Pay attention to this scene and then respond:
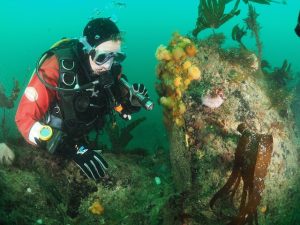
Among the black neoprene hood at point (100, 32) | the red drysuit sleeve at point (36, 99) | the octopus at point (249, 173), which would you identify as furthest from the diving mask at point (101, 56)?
the octopus at point (249, 173)

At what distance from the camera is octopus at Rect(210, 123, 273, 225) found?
3.27 meters

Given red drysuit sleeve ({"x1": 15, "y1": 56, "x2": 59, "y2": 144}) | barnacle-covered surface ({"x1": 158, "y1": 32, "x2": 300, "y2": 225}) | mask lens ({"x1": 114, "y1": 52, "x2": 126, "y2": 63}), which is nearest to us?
barnacle-covered surface ({"x1": 158, "y1": 32, "x2": 300, "y2": 225})

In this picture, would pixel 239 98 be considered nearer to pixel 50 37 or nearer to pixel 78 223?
pixel 78 223

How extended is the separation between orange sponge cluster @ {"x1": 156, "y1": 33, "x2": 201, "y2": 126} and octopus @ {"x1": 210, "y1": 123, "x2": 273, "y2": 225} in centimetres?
85

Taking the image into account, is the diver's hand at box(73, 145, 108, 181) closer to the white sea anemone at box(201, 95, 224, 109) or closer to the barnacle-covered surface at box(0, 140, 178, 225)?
the barnacle-covered surface at box(0, 140, 178, 225)

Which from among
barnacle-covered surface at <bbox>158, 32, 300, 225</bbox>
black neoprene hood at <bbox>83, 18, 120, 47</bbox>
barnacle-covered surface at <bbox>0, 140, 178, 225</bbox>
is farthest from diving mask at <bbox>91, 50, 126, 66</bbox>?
barnacle-covered surface at <bbox>0, 140, 178, 225</bbox>

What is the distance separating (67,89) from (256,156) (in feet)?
8.05

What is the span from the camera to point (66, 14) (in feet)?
292

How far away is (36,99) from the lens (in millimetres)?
3871

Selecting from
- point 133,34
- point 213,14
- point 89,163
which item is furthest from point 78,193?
point 133,34

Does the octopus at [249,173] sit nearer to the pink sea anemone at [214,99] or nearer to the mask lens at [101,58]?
the pink sea anemone at [214,99]

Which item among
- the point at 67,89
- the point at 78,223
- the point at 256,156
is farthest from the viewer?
the point at 67,89

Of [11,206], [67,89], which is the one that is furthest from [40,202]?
[67,89]

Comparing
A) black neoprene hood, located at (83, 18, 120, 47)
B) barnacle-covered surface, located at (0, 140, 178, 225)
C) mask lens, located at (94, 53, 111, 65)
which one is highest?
black neoprene hood, located at (83, 18, 120, 47)
